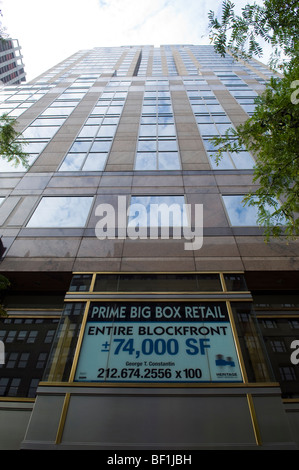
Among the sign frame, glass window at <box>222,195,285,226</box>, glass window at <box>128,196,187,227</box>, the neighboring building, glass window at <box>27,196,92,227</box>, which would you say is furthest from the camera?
the neighboring building

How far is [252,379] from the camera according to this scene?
5973 millimetres

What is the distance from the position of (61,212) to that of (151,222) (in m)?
3.79

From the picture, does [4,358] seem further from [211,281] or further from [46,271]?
[211,281]

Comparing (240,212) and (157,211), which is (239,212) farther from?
(157,211)

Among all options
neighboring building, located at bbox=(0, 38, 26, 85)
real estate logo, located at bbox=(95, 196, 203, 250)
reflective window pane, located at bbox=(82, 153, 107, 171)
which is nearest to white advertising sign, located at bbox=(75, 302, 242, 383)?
real estate logo, located at bbox=(95, 196, 203, 250)

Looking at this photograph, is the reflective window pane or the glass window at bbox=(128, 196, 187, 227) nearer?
the glass window at bbox=(128, 196, 187, 227)

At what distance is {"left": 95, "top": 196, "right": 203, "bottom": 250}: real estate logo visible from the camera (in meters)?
9.35

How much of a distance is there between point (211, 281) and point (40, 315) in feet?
18.4

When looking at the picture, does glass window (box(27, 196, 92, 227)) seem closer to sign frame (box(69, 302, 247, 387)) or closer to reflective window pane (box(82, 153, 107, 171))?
reflective window pane (box(82, 153, 107, 171))

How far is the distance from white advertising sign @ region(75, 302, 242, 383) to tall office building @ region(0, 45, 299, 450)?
0.10 ft

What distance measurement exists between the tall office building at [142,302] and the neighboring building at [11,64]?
76.8 meters

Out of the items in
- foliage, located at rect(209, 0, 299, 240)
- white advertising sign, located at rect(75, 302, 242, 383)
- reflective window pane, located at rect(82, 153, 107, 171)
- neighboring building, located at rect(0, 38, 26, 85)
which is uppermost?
neighboring building, located at rect(0, 38, 26, 85)

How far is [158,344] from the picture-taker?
259 inches

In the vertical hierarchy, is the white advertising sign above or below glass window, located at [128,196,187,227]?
below
